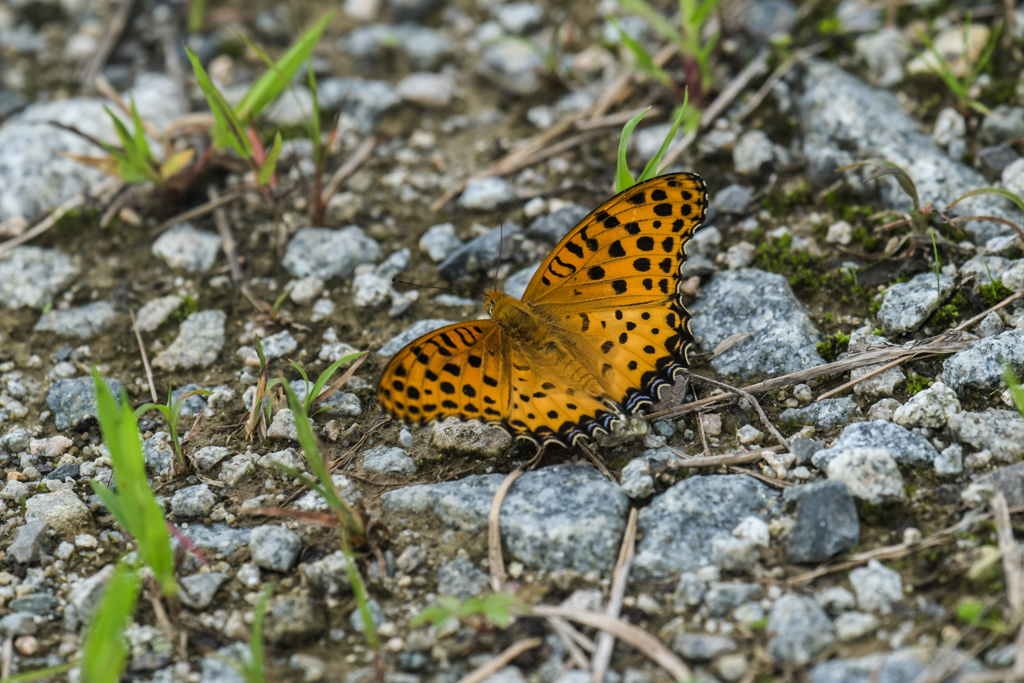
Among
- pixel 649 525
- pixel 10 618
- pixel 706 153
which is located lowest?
pixel 649 525

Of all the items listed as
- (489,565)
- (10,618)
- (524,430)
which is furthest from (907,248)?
(10,618)

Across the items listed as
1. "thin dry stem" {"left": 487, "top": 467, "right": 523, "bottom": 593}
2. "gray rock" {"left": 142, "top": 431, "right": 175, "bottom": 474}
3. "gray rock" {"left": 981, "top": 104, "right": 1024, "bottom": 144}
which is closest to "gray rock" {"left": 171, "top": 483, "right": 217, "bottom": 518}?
"gray rock" {"left": 142, "top": 431, "right": 175, "bottom": 474}

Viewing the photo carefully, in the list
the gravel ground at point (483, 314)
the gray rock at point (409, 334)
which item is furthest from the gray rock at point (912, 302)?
the gray rock at point (409, 334)

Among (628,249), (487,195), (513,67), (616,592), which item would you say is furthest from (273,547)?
(513,67)

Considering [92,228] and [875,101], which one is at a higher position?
[92,228]

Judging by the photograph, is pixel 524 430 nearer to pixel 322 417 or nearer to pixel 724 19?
pixel 322 417

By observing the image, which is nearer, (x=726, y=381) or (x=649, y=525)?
(x=649, y=525)
